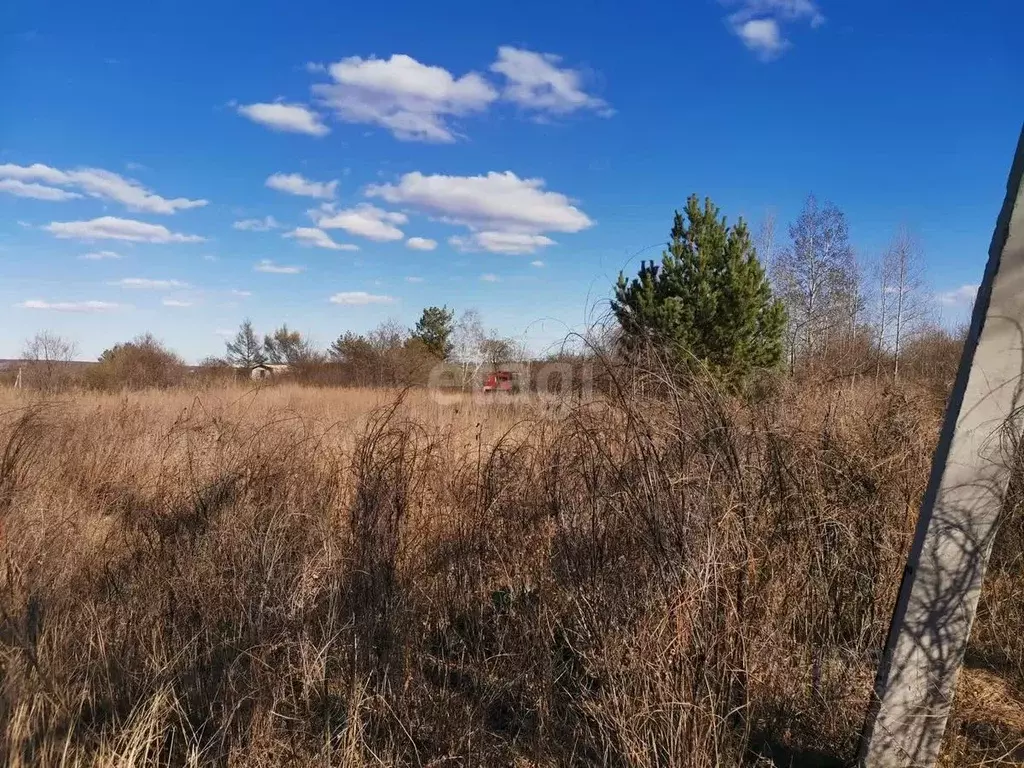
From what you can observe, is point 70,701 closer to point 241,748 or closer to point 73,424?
point 241,748

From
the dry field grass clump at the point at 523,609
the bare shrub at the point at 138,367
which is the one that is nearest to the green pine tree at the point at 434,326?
the bare shrub at the point at 138,367

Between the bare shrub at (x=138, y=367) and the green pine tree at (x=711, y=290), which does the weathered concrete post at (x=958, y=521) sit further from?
the bare shrub at (x=138, y=367)

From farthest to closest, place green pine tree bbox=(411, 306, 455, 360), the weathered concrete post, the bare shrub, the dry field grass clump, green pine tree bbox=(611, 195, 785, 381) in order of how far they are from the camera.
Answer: green pine tree bbox=(411, 306, 455, 360) < the bare shrub < green pine tree bbox=(611, 195, 785, 381) < the dry field grass clump < the weathered concrete post

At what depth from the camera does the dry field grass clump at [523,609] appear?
7.98 feet

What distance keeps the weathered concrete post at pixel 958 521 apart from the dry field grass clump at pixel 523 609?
0.41 meters

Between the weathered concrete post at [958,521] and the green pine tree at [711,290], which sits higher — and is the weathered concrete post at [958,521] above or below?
below

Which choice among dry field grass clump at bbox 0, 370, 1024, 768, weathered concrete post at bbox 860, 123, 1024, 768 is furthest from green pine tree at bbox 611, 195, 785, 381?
weathered concrete post at bbox 860, 123, 1024, 768

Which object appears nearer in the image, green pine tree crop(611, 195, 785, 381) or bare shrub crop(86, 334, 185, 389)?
green pine tree crop(611, 195, 785, 381)

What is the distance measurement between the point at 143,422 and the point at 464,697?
917 cm

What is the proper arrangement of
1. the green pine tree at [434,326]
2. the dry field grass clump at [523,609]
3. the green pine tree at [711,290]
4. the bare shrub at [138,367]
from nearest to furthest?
the dry field grass clump at [523,609] < the green pine tree at [711,290] < the bare shrub at [138,367] < the green pine tree at [434,326]

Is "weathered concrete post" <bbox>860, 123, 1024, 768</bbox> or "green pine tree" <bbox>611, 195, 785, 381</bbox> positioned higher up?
"green pine tree" <bbox>611, 195, 785, 381</bbox>

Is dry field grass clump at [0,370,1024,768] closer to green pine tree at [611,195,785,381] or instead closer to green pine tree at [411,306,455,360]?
green pine tree at [611,195,785,381]

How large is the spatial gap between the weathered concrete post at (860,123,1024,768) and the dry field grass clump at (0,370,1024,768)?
0.41 metres

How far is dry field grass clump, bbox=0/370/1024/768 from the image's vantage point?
243 centimetres
